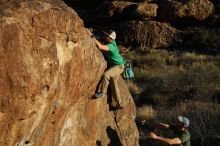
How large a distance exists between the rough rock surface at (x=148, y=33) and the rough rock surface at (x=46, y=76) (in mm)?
19743

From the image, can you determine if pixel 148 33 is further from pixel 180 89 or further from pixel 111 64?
pixel 111 64

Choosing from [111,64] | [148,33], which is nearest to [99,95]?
[111,64]

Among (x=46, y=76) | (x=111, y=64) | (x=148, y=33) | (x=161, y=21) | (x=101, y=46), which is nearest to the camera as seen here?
(x=46, y=76)

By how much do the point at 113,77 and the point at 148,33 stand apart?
19520mm

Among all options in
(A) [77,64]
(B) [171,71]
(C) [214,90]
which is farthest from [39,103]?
(B) [171,71]

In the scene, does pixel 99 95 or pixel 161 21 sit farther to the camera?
pixel 161 21

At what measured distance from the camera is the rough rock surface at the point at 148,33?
29.9 m

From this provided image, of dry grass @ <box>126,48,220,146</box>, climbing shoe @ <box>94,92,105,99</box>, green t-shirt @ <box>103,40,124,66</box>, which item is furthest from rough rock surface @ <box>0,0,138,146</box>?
dry grass @ <box>126,48,220,146</box>

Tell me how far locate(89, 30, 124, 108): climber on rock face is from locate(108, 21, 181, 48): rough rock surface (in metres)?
19.2

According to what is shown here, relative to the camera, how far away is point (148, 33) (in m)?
29.8

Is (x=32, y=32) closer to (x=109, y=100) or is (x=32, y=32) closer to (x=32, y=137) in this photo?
(x=32, y=137)

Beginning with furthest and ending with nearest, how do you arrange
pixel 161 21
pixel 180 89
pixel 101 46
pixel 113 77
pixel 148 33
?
pixel 161 21
pixel 148 33
pixel 180 89
pixel 113 77
pixel 101 46

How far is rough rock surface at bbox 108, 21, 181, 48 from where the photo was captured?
2987 cm

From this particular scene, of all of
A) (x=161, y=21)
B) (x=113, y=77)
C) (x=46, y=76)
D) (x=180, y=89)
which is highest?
(x=46, y=76)
